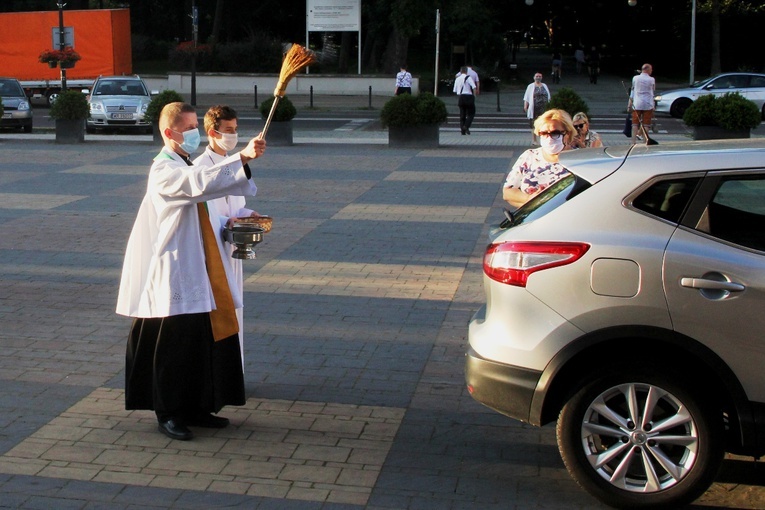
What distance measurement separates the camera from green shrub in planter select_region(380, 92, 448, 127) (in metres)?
21.4

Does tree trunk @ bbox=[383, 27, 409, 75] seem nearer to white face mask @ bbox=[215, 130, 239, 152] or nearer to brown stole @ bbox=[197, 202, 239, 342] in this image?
white face mask @ bbox=[215, 130, 239, 152]

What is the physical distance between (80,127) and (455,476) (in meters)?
19.8

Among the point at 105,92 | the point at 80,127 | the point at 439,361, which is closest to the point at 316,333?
the point at 439,361

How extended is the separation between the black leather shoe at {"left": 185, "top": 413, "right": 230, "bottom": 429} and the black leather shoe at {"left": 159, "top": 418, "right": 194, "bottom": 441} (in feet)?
0.45

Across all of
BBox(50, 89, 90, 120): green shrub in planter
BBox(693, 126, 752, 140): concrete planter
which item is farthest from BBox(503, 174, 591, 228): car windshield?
BBox(50, 89, 90, 120): green shrub in planter

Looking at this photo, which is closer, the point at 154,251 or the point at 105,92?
the point at 154,251

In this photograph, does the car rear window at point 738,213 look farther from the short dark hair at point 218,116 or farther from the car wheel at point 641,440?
the short dark hair at point 218,116

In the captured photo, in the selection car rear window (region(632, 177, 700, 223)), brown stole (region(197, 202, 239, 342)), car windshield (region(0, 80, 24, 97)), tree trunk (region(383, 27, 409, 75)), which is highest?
tree trunk (region(383, 27, 409, 75))

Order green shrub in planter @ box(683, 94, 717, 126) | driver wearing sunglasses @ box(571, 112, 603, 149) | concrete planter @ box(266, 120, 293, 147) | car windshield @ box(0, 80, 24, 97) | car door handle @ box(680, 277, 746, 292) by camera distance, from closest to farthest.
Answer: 1. car door handle @ box(680, 277, 746, 292)
2. driver wearing sunglasses @ box(571, 112, 603, 149)
3. green shrub in planter @ box(683, 94, 717, 126)
4. concrete planter @ box(266, 120, 293, 147)
5. car windshield @ box(0, 80, 24, 97)

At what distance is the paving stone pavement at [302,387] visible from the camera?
16.0 ft

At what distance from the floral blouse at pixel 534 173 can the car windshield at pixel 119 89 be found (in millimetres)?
21971

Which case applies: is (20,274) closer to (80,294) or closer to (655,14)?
(80,294)

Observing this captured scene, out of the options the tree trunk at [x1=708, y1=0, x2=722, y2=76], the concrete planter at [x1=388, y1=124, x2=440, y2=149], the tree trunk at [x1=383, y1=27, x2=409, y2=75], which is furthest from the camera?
the tree trunk at [x1=708, y1=0, x2=722, y2=76]

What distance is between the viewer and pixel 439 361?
696 cm
